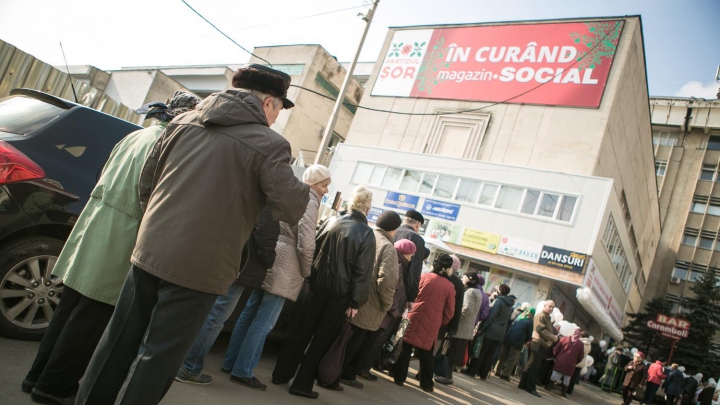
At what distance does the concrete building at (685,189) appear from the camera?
5191 centimetres

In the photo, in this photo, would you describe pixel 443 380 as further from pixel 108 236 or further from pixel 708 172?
pixel 708 172

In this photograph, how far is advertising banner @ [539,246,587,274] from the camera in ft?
65.3

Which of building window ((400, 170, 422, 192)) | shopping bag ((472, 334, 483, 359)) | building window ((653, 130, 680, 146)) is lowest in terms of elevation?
shopping bag ((472, 334, 483, 359))

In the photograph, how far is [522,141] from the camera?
85.2ft

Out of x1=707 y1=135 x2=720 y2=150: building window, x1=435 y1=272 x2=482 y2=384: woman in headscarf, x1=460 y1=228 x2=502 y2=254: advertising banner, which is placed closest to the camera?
x1=435 y1=272 x2=482 y2=384: woman in headscarf

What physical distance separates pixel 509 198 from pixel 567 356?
437 inches

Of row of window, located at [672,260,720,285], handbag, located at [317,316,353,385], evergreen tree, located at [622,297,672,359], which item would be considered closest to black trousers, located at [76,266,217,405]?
handbag, located at [317,316,353,385]

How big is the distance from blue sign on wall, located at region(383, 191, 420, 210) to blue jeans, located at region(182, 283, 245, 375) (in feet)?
66.4

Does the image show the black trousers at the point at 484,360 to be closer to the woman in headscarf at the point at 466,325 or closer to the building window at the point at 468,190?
the woman in headscarf at the point at 466,325

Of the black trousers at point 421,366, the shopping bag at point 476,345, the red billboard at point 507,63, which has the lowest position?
the black trousers at point 421,366

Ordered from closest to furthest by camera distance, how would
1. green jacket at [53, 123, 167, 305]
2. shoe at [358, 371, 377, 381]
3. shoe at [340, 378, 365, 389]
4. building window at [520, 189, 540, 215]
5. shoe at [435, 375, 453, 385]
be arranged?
green jacket at [53, 123, 167, 305] < shoe at [340, 378, 365, 389] < shoe at [358, 371, 377, 381] < shoe at [435, 375, 453, 385] < building window at [520, 189, 540, 215]

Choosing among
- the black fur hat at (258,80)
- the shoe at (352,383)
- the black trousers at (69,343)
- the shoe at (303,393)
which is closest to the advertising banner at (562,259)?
the shoe at (352,383)

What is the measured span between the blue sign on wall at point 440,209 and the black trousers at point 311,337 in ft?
62.4

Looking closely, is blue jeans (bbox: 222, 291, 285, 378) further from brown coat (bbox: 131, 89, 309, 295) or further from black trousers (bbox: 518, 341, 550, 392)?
black trousers (bbox: 518, 341, 550, 392)
